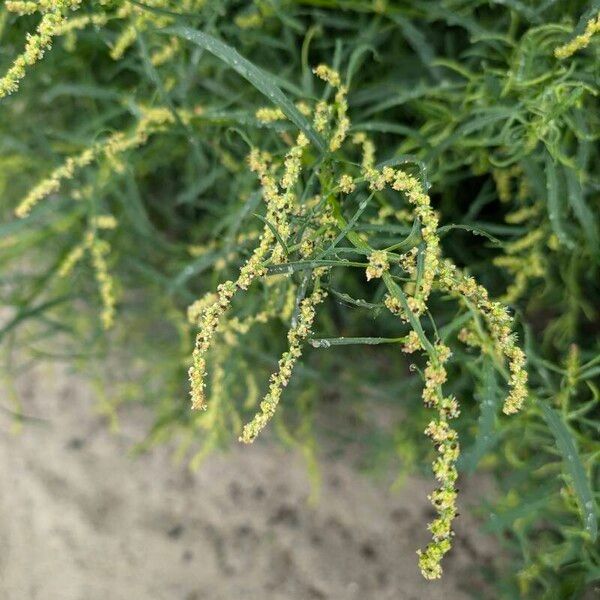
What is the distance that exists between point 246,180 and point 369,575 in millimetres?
501

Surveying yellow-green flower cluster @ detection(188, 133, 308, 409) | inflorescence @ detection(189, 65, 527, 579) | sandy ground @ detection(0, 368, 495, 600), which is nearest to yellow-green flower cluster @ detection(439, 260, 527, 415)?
inflorescence @ detection(189, 65, 527, 579)

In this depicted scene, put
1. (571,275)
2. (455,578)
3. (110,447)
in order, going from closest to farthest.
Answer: (571,275)
(455,578)
(110,447)

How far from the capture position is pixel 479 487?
935 millimetres

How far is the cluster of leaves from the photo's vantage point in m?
0.61

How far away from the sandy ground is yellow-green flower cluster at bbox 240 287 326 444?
1.75 feet

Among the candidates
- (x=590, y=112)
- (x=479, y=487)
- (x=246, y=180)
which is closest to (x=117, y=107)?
(x=246, y=180)

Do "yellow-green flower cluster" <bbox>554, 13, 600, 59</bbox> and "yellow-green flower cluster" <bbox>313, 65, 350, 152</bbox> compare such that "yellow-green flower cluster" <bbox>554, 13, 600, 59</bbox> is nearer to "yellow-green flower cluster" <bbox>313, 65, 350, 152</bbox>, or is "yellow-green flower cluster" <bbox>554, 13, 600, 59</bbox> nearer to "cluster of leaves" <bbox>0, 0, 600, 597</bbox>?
"cluster of leaves" <bbox>0, 0, 600, 597</bbox>

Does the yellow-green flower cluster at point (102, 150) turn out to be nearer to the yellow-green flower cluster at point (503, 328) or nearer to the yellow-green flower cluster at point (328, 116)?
the yellow-green flower cluster at point (328, 116)

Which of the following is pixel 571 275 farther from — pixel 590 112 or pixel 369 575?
pixel 369 575

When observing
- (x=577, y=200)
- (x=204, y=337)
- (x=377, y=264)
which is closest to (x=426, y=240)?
(x=377, y=264)

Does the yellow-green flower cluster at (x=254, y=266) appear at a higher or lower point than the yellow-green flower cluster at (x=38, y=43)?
lower

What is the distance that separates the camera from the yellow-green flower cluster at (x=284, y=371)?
1.39ft

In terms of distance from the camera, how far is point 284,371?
0.44m

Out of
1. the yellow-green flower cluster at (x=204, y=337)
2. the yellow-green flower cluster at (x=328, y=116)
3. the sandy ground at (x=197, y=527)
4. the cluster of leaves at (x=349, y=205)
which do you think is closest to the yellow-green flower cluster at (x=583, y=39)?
the cluster of leaves at (x=349, y=205)
